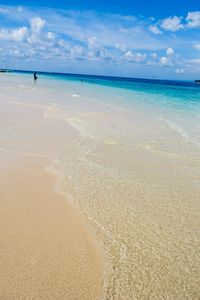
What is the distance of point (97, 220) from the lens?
4.72 m

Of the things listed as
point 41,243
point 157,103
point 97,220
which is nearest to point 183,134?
point 97,220

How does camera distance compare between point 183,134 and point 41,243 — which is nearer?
point 41,243

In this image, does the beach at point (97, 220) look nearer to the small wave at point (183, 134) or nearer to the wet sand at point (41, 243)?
the wet sand at point (41, 243)

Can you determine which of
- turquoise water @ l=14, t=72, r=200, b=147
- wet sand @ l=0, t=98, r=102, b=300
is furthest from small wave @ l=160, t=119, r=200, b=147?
wet sand @ l=0, t=98, r=102, b=300

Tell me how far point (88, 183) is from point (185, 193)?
209 cm

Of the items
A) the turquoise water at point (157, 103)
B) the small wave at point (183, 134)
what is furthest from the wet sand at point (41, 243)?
the turquoise water at point (157, 103)

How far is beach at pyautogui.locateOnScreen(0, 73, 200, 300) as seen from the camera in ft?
10.8

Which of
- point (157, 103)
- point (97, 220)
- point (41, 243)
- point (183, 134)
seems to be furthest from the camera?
point (157, 103)

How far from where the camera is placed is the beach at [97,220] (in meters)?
3.31

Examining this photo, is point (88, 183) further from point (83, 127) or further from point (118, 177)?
point (83, 127)

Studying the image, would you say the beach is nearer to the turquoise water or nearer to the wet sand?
the wet sand

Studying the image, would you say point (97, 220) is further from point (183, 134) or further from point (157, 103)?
point (157, 103)

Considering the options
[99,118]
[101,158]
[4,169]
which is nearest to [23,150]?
[4,169]

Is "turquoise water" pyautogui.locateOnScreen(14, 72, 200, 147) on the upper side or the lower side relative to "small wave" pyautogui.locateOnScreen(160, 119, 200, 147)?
lower
